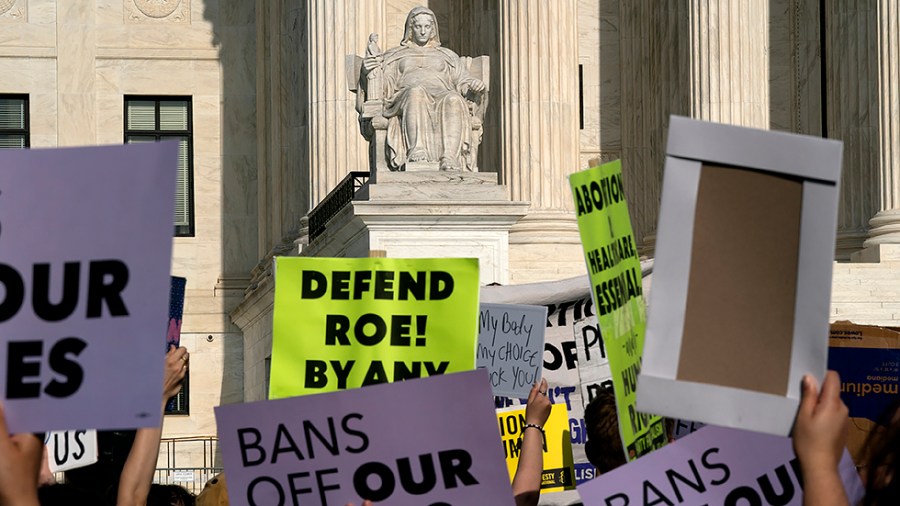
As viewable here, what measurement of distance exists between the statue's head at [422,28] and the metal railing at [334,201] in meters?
2.83

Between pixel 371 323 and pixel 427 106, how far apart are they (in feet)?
53.9

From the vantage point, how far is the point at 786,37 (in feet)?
122

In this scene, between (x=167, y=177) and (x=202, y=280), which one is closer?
(x=167, y=177)

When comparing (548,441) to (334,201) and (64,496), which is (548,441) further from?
(334,201)

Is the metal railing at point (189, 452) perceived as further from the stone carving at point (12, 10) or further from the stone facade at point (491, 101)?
the stone carving at point (12, 10)

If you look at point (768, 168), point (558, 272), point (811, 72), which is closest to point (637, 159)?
point (811, 72)

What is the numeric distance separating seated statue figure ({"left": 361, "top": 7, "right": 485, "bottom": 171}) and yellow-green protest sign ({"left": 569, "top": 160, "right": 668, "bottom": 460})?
53.4 ft

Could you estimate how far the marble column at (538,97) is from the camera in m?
33.1

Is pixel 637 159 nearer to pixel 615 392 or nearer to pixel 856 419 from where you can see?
pixel 856 419

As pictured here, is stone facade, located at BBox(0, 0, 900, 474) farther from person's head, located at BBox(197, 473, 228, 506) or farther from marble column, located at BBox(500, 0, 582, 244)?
person's head, located at BBox(197, 473, 228, 506)

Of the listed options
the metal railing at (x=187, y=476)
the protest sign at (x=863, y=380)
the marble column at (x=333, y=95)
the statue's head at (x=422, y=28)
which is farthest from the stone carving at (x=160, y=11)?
the protest sign at (x=863, y=380)

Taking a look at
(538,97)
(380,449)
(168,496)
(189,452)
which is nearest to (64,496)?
(380,449)

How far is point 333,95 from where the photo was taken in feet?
109

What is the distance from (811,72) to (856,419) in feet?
79.2
